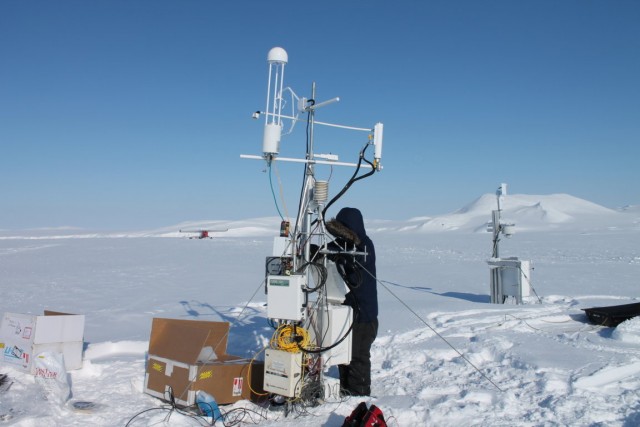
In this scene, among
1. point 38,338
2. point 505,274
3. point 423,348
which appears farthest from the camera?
point 505,274

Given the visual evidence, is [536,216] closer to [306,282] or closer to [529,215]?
[529,215]

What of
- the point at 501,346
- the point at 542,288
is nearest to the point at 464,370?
the point at 501,346

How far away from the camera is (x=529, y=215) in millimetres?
57938

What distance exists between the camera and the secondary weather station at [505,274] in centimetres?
956

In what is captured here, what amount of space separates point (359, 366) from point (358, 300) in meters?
0.63

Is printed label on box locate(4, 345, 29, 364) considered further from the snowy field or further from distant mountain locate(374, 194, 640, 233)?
distant mountain locate(374, 194, 640, 233)

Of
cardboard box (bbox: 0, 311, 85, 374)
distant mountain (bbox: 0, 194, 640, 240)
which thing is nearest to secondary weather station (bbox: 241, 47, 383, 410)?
cardboard box (bbox: 0, 311, 85, 374)

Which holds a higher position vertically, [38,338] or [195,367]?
[38,338]

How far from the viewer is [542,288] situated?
11883 mm

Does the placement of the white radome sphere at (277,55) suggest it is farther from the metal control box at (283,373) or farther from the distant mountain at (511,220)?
the distant mountain at (511,220)

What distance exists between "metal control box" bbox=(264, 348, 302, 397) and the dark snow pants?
25.6 inches

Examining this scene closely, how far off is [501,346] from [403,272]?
10.5 m

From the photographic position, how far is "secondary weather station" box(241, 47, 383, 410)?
460cm

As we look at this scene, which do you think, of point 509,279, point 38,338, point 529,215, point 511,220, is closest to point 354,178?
point 38,338
